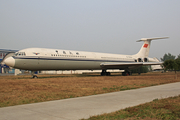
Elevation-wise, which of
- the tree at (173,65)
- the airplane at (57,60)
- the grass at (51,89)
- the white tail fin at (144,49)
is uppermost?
the white tail fin at (144,49)

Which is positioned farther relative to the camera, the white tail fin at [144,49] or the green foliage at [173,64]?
the white tail fin at [144,49]

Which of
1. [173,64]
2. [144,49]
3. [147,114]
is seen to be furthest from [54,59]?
[144,49]

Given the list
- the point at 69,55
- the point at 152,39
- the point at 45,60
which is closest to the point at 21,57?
the point at 45,60

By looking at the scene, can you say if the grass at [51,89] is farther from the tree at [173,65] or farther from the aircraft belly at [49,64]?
the tree at [173,65]

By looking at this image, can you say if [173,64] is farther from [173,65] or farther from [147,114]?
[147,114]

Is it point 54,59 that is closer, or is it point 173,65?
point 173,65

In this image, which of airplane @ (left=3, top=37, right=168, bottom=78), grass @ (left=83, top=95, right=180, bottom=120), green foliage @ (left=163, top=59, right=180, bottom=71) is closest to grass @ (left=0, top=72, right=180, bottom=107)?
grass @ (left=83, top=95, right=180, bottom=120)

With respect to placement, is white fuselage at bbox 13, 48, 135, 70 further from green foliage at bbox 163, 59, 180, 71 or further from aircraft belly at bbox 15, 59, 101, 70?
green foliage at bbox 163, 59, 180, 71

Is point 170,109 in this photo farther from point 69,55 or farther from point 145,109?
point 69,55

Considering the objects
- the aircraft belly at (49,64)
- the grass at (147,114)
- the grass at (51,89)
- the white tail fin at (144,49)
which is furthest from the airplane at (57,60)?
the grass at (147,114)

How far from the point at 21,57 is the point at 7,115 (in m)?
18.2

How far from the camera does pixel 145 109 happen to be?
21.2ft

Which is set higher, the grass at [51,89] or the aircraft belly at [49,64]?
the aircraft belly at [49,64]

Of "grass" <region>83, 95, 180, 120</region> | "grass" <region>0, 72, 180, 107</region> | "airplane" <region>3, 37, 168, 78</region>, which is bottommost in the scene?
"grass" <region>83, 95, 180, 120</region>
